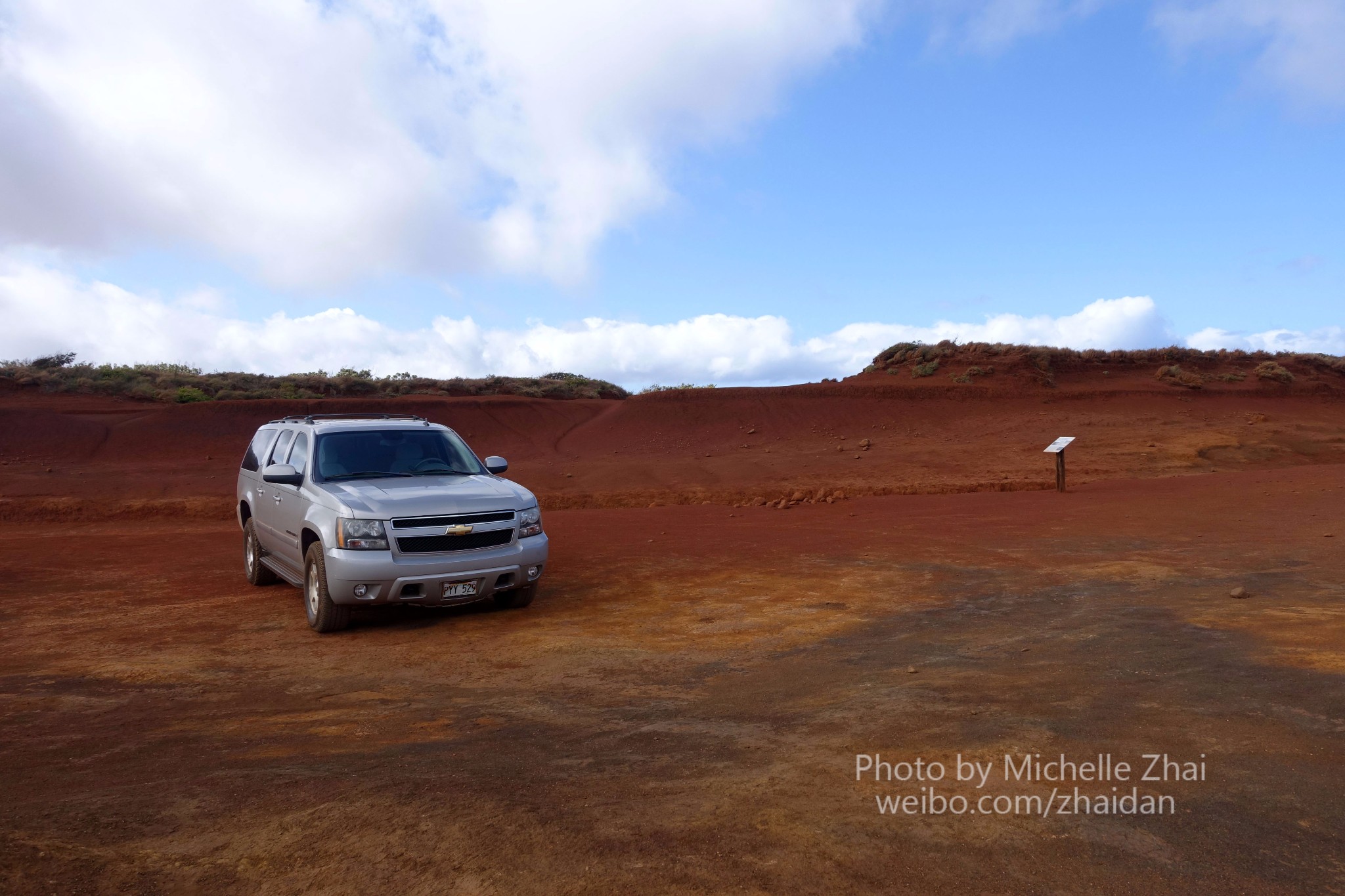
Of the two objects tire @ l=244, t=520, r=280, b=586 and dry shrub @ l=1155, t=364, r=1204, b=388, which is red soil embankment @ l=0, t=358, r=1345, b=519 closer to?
dry shrub @ l=1155, t=364, r=1204, b=388

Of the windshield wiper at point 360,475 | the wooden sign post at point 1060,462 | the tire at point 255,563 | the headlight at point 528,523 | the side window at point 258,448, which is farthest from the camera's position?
the wooden sign post at point 1060,462

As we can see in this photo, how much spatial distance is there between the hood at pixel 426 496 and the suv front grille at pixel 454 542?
21 centimetres

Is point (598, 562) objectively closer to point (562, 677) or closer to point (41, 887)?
point (562, 677)

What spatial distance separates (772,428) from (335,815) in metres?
29.7

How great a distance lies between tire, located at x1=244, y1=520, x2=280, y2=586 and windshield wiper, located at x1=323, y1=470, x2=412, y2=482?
2365mm

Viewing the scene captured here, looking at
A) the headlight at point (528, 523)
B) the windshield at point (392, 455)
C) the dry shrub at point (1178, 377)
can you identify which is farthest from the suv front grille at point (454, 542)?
the dry shrub at point (1178, 377)

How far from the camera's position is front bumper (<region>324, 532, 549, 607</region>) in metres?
7.76

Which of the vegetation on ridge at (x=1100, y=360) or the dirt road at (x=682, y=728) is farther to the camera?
the vegetation on ridge at (x=1100, y=360)

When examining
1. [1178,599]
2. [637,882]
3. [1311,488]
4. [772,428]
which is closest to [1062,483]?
[1311,488]

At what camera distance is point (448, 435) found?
992 centimetres

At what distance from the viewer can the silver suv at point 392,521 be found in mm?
7836

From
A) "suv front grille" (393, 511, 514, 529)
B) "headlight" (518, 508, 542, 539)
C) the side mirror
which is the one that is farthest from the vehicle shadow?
the side mirror

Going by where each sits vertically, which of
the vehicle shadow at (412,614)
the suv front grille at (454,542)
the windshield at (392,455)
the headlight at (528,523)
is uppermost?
the windshield at (392,455)

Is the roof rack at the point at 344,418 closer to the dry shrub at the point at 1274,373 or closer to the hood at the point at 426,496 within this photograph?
the hood at the point at 426,496
